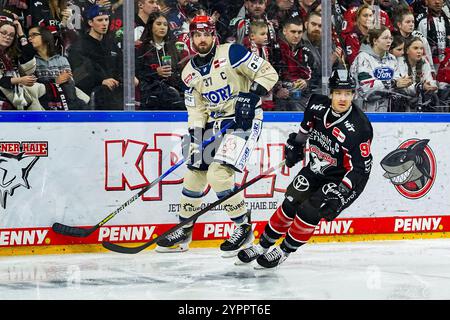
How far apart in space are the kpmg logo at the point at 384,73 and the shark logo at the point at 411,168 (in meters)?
0.50

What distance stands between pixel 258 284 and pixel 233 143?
1.29m

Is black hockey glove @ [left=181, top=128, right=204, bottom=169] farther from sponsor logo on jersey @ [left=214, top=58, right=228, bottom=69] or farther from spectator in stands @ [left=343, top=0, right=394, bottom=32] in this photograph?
spectator in stands @ [left=343, top=0, right=394, bottom=32]

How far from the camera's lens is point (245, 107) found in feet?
19.5

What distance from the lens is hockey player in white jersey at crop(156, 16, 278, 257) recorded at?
6160mm

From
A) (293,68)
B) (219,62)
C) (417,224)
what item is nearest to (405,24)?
(293,68)

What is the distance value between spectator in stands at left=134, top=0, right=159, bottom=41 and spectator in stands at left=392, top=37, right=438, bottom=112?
2.01m

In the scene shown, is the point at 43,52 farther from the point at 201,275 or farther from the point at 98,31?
the point at 201,275

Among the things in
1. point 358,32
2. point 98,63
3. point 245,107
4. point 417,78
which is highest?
point 358,32

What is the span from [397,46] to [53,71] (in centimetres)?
265

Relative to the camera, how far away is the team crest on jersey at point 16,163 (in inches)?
245

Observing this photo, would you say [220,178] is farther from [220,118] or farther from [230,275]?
[230,275]

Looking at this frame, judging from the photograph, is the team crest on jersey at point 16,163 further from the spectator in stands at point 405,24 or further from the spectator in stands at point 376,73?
the spectator in stands at point 405,24

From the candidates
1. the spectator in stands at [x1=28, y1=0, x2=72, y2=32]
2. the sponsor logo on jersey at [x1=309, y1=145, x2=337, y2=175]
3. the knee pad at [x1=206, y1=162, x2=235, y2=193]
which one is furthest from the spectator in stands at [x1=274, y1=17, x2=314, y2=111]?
the spectator in stands at [x1=28, y1=0, x2=72, y2=32]

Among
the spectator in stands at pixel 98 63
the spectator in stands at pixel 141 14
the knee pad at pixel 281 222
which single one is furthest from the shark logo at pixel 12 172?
the knee pad at pixel 281 222
